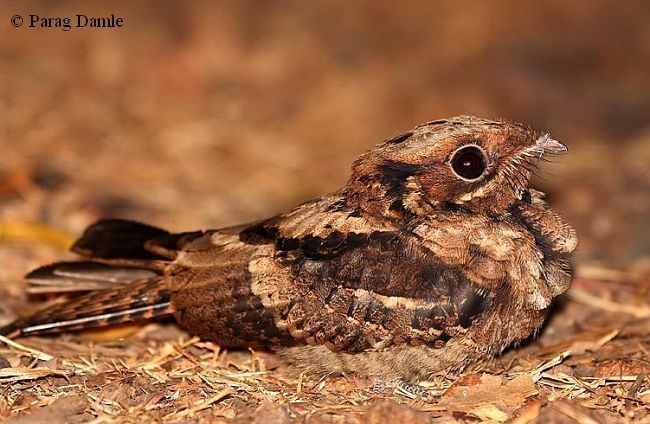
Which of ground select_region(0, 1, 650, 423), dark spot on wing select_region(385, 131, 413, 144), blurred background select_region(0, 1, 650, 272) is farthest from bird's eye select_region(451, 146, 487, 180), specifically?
blurred background select_region(0, 1, 650, 272)

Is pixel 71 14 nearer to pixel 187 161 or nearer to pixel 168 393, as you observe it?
pixel 187 161

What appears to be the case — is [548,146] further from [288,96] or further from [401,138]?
[288,96]

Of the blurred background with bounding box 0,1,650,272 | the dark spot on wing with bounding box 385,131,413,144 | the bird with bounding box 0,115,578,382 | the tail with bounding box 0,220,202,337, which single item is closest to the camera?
the bird with bounding box 0,115,578,382

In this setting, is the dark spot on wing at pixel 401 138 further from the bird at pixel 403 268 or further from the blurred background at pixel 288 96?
the blurred background at pixel 288 96

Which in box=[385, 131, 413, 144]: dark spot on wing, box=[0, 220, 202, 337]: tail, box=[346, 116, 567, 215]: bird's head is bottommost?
box=[0, 220, 202, 337]: tail

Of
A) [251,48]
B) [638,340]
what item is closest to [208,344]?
[638,340]

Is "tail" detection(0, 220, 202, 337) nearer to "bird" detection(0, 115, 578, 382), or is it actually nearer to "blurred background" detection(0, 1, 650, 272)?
"bird" detection(0, 115, 578, 382)
